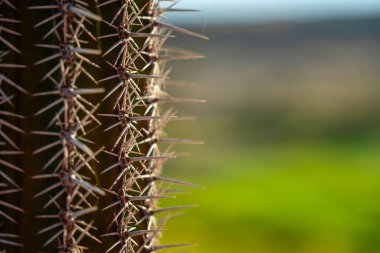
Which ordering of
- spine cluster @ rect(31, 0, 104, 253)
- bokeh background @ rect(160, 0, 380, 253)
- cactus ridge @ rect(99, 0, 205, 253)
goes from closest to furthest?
spine cluster @ rect(31, 0, 104, 253)
cactus ridge @ rect(99, 0, 205, 253)
bokeh background @ rect(160, 0, 380, 253)

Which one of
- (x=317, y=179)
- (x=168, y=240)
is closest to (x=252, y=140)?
(x=317, y=179)

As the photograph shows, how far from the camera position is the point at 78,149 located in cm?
145

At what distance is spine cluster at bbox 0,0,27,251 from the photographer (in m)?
1.42

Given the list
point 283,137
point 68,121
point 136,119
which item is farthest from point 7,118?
point 283,137

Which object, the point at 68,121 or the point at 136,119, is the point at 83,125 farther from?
the point at 136,119

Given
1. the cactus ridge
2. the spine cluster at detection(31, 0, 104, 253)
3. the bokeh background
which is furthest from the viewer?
the bokeh background

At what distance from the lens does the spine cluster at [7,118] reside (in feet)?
4.65

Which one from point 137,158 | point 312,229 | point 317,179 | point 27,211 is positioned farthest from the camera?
point 317,179

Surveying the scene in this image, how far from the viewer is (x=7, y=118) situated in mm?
1426

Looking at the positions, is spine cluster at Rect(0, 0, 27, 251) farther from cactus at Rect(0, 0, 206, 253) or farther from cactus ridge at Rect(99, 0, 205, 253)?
cactus ridge at Rect(99, 0, 205, 253)

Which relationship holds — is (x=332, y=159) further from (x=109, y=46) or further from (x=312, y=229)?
(x=109, y=46)

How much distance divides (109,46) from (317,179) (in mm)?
6211

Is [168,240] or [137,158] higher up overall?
[137,158]

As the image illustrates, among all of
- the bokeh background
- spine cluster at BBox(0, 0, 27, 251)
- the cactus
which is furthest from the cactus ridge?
the bokeh background
